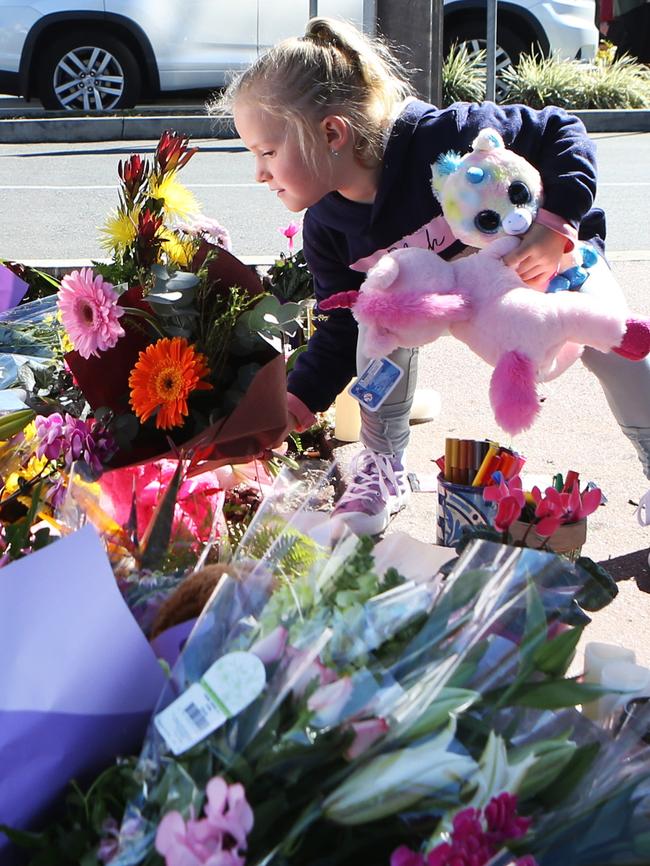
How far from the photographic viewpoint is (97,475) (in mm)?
1807

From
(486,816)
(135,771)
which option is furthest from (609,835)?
(135,771)

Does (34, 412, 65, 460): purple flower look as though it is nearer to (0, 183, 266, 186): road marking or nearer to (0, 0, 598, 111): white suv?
(0, 183, 266, 186): road marking

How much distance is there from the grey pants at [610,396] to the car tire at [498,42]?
35.1ft

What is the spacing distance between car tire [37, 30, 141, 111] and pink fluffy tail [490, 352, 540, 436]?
10.2 meters

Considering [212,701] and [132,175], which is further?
[132,175]

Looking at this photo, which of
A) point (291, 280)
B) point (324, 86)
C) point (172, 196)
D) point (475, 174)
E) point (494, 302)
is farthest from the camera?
point (291, 280)

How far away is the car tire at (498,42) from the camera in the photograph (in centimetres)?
1281

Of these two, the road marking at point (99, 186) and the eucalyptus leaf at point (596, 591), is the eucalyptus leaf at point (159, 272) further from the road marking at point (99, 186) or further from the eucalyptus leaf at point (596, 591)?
the road marking at point (99, 186)

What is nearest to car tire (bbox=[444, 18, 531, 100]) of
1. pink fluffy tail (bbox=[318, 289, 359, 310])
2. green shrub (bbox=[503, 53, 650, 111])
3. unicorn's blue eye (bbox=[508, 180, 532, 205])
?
green shrub (bbox=[503, 53, 650, 111])

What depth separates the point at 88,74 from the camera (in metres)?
11.9

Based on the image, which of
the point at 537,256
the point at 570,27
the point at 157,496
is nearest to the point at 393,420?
the point at 537,256

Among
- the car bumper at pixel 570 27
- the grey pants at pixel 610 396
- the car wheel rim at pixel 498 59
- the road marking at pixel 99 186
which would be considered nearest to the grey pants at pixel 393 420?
the grey pants at pixel 610 396

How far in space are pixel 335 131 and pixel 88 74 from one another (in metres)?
10.0

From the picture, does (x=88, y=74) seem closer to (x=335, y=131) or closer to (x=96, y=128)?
(x=96, y=128)
